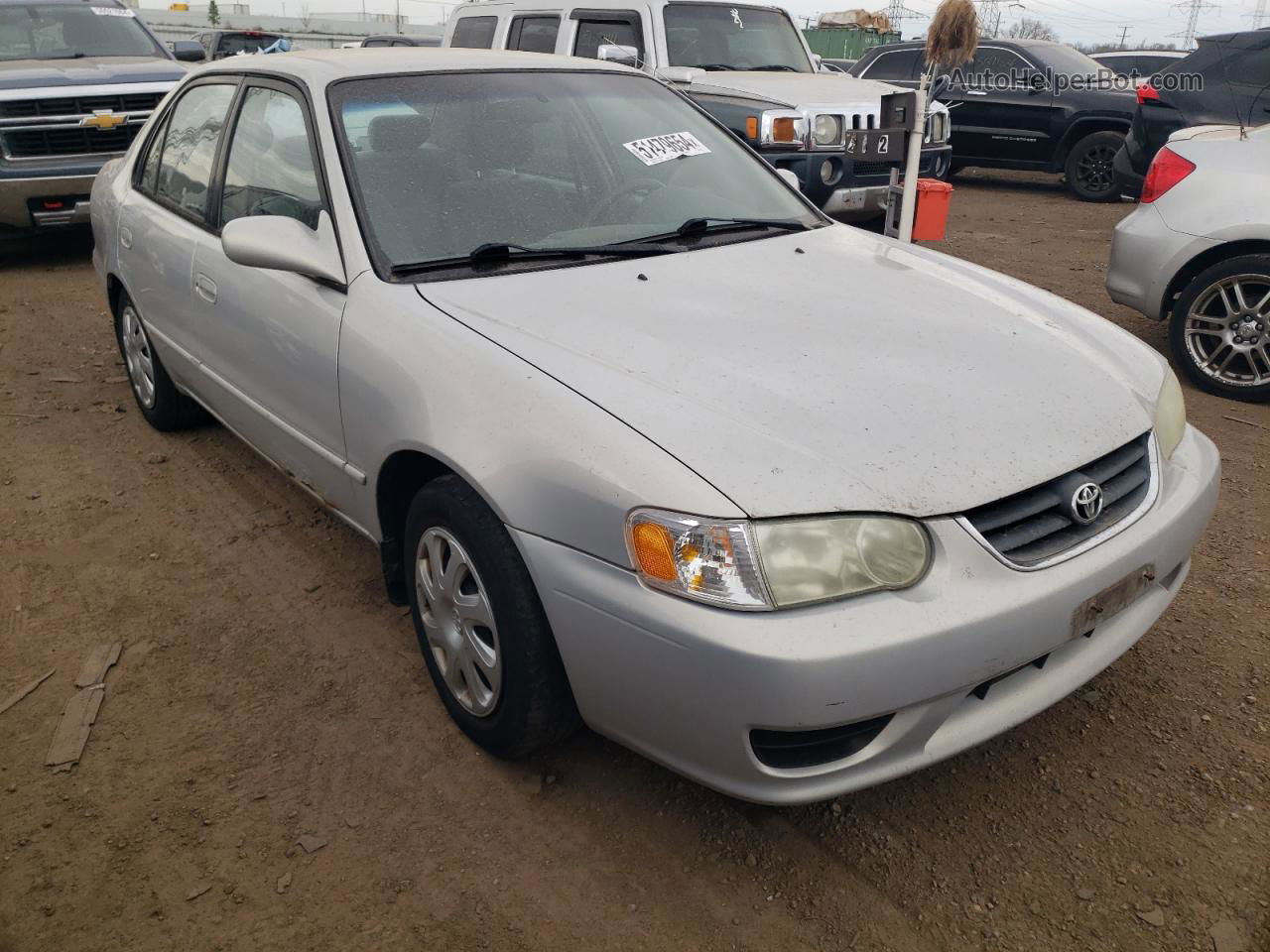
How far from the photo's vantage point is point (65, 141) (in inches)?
305

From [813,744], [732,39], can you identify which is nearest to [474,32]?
[732,39]

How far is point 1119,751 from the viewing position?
254 centimetres

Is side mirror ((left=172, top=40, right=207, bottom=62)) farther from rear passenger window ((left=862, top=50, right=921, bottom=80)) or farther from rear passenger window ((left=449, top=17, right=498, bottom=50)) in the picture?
rear passenger window ((left=862, top=50, right=921, bottom=80))

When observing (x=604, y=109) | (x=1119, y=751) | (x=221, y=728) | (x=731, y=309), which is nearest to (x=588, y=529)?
(x=731, y=309)

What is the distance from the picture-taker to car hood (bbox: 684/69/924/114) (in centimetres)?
739

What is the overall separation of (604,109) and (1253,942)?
2849 millimetres

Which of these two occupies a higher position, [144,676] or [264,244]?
[264,244]

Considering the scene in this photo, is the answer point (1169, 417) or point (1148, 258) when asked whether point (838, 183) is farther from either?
point (1169, 417)

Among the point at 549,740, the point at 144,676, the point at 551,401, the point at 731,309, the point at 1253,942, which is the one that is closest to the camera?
the point at 1253,942

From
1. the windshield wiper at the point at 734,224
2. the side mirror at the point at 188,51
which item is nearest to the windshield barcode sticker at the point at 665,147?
the windshield wiper at the point at 734,224

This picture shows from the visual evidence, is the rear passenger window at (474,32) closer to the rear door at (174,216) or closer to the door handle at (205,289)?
the rear door at (174,216)

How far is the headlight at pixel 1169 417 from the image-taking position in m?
2.53

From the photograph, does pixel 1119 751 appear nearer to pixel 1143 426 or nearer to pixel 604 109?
pixel 1143 426

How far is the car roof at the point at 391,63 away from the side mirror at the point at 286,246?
0.56m
